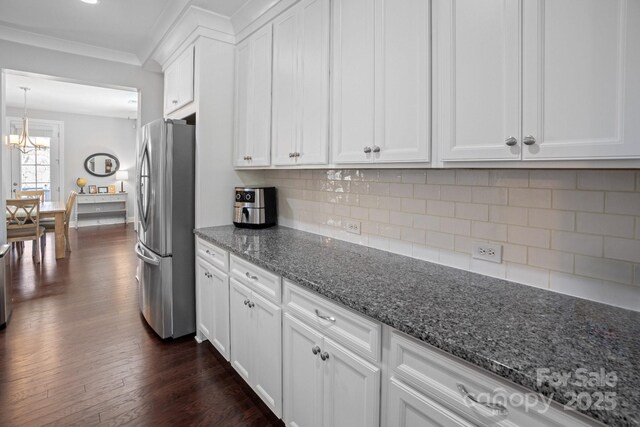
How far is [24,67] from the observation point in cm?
340

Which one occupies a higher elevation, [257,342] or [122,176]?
[122,176]

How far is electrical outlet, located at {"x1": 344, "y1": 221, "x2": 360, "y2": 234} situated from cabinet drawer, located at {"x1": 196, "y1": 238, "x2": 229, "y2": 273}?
80 centimetres

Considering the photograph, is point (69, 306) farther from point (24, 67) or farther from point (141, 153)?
point (24, 67)

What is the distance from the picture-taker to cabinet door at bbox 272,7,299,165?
7.34 ft

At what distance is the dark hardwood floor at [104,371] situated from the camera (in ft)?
6.40

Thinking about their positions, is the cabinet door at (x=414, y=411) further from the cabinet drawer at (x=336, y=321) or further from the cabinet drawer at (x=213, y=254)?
the cabinet drawer at (x=213, y=254)

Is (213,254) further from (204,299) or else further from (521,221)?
(521,221)

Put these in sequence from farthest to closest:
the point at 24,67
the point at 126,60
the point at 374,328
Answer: the point at 126,60 → the point at 24,67 → the point at 374,328

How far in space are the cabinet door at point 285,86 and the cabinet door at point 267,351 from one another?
956 mm

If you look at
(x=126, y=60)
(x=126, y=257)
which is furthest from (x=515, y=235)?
(x=126, y=257)

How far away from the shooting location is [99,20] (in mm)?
3068

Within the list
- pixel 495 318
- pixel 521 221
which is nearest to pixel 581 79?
pixel 521 221

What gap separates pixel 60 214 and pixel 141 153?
3.47m

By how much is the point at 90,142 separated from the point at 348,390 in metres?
9.39
